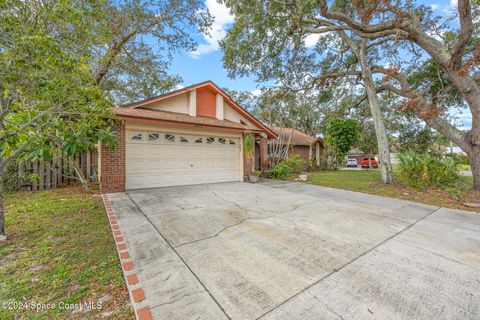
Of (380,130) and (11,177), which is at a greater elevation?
(380,130)

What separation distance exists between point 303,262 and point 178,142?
270 inches

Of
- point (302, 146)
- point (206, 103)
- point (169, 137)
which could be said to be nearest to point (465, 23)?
point (206, 103)

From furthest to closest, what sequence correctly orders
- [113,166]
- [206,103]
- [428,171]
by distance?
[206,103] → [428,171] → [113,166]

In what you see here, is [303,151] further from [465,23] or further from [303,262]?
[303,262]

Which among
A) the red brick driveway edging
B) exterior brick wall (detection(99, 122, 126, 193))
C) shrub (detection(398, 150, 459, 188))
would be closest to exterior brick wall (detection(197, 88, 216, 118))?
exterior brick wall (detection(99, 122, 126, 193))

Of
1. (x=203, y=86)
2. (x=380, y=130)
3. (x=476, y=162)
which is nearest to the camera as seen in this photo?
(x=476, y=162)

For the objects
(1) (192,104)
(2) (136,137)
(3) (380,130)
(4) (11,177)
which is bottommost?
(4) (11,177)

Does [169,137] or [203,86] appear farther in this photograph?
[203,86]

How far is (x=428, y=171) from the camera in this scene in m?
7.77

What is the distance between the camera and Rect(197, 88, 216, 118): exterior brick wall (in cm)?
968

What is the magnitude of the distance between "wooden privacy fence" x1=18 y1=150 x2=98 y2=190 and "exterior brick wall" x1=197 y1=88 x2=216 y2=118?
16.4ft

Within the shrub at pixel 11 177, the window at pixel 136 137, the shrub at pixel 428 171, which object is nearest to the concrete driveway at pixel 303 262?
the window at pixel 136 137

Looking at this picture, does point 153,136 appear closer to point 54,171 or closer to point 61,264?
point 54,171

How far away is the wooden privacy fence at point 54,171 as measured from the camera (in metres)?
6.92
